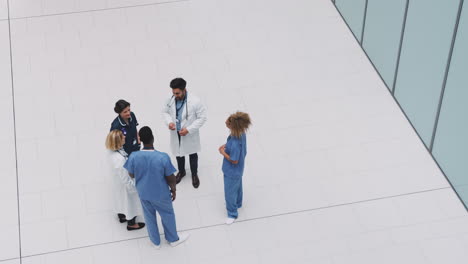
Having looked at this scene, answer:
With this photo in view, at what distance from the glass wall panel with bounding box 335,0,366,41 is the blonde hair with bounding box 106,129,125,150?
4773mm

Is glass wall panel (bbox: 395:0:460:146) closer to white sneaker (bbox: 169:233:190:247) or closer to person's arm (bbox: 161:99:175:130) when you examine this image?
person's arm (bbox: 161:99:175:130)

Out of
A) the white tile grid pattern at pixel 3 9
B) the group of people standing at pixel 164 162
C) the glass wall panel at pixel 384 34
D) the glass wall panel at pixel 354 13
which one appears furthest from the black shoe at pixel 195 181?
the white tile grid pattern at pixel 3 9

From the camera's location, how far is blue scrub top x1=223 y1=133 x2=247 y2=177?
21.1 feet

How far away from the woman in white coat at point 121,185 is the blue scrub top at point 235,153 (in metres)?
0.99

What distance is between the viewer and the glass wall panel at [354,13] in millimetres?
9609

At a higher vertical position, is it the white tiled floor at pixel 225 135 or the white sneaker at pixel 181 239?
the white tiled floor at pixel 225 135

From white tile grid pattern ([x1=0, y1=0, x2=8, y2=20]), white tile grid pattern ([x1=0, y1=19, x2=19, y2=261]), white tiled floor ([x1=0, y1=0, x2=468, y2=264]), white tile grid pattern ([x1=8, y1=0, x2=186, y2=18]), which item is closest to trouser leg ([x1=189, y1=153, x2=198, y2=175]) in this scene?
white tiled floor ([x1=0, y1=0, x2=468, y2=264])

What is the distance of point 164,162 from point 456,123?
345 centimetres

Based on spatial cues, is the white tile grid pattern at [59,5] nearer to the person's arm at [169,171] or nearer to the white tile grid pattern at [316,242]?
the white tile grid pattern at [316,242]

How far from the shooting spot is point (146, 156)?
605 centimetres

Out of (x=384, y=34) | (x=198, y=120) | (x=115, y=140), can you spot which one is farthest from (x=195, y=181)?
(x=384, y=34)

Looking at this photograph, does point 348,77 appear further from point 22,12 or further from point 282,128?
point 22,12

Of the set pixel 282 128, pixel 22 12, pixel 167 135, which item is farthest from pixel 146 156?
pixel 22 12

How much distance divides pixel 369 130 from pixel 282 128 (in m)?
1.12
